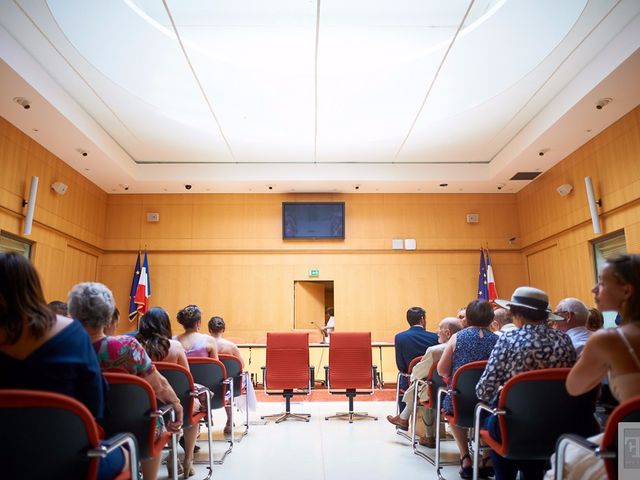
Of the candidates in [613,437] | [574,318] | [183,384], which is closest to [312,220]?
[574,318]

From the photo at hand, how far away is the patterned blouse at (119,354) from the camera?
2.29 meters

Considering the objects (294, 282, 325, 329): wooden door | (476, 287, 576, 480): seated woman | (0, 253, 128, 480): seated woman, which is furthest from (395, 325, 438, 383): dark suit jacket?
(294, 282, 325, 329): wooden door

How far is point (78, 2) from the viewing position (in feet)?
16.3

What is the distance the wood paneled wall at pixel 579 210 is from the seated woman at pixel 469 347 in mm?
4731

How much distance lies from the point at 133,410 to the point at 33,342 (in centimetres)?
80

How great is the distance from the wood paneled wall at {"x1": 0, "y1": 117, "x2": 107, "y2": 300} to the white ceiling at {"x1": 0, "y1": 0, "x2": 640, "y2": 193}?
1.10 feet

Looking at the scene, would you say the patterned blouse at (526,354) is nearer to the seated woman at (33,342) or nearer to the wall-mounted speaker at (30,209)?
the seated woman at (33,342)

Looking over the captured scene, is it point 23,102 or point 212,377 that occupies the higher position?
point 23,102

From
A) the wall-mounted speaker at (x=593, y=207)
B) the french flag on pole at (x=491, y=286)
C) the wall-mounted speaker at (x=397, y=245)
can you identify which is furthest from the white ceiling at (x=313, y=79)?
the french flag on pole at (x=491, y=286)

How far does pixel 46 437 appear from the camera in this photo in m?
1.49

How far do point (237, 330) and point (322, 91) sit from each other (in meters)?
5.66

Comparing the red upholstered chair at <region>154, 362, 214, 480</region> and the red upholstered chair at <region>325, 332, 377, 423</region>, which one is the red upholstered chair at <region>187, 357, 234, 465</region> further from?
the red upholstered chair at <region>325, 332, 377, 423</region>

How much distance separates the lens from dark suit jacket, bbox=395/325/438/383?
4875mm

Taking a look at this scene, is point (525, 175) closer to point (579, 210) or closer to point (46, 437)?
point (579, 210)
